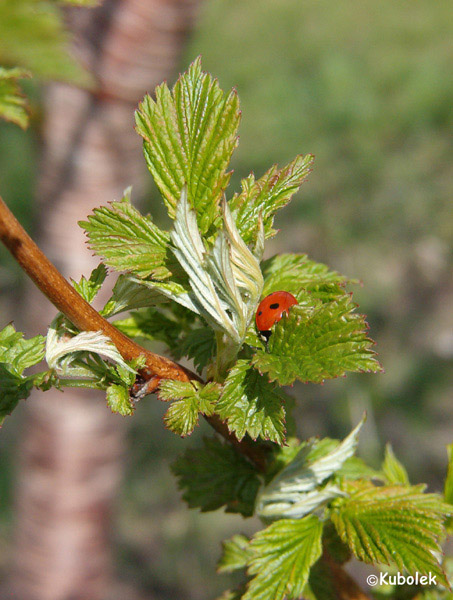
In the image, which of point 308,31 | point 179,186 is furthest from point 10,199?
point 179,186

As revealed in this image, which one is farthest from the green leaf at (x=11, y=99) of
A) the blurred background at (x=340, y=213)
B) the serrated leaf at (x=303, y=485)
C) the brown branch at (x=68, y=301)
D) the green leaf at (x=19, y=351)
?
the blurred background at (x=340, y=213)

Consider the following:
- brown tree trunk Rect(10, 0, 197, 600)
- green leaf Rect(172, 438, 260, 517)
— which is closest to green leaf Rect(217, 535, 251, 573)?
green leaf Rect(172, 438, 260, 517)

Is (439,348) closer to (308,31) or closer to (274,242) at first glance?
(274,242)

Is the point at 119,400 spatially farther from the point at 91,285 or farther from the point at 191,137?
the point at 191,137

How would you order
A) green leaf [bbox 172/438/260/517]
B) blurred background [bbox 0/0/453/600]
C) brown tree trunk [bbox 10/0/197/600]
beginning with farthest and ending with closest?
blurred background [bbox 0/0/453/600] → brown tree trunk [bbox 10/0/197/600] → green leaf [bbox 172/438/260/517]

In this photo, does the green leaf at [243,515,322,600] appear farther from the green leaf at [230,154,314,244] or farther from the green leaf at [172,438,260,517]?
the green leaf at [230,154,314,244]
